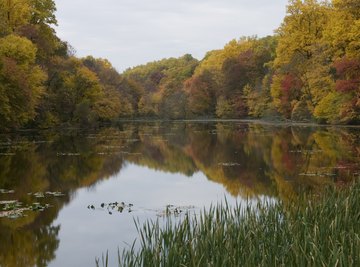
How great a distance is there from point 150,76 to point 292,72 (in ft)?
275

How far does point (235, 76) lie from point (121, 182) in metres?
61.1

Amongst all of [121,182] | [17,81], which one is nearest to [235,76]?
[17,81]

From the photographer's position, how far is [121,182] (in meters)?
17.0

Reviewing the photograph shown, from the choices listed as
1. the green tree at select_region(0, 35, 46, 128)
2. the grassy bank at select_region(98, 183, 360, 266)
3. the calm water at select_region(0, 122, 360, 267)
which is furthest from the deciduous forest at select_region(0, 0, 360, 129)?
the grassy bank at select_region(98, 183, 360, 266)

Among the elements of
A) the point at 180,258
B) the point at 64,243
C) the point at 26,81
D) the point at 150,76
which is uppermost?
the point at 150,76

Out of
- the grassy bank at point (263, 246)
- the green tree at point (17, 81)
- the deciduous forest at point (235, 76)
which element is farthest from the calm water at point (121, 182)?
the deciduous forest at point (235, 76)

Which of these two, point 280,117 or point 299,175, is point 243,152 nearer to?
point 299,175

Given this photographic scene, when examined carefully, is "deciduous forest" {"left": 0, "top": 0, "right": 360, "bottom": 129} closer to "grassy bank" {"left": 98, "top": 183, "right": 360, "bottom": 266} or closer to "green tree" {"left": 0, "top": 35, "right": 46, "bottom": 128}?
"green tree" {"left": 0, "top": 35, "right": 46, "bottom": 128}

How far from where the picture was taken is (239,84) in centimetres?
7638

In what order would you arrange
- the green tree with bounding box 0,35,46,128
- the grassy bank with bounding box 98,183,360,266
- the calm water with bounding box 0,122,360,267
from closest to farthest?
1. the grassy bank with bounding box 98,183,360,266
2. the calm water with bounding box 0,122,360,267
3. the green tree with bounding box 0,35,46,128

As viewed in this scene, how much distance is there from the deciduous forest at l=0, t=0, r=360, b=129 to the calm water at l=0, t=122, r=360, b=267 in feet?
30.5

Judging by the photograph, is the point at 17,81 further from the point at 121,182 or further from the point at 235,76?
the point at 235,76

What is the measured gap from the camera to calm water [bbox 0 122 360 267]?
9.55 meters

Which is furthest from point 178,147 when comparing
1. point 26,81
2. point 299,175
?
point 299,175
